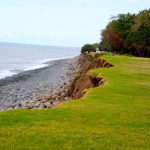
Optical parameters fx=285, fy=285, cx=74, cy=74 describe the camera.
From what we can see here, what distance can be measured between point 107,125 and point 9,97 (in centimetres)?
2383

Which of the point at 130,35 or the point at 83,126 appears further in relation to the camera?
the point at 130,35

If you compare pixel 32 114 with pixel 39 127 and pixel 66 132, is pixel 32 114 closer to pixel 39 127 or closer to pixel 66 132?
pixel 39 127

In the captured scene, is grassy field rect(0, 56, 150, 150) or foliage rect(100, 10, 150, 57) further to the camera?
foliage rect(100, 10, 150, 57)

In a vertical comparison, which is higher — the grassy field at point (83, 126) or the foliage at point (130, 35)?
the foliage at point (130, 35)

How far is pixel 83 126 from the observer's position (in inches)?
448

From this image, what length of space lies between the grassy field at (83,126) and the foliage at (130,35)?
183 feet

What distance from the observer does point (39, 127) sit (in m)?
11.0

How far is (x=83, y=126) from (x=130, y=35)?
66770mm

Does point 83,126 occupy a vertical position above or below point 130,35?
below

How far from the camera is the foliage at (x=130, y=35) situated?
232 ft

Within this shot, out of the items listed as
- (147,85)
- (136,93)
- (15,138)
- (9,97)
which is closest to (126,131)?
(15,138)

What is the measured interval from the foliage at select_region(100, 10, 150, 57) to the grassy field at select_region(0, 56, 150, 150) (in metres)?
55.8

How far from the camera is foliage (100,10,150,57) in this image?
7056cm

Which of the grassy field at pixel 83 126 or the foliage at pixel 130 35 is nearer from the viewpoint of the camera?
the grassy field at pixel 83 126
